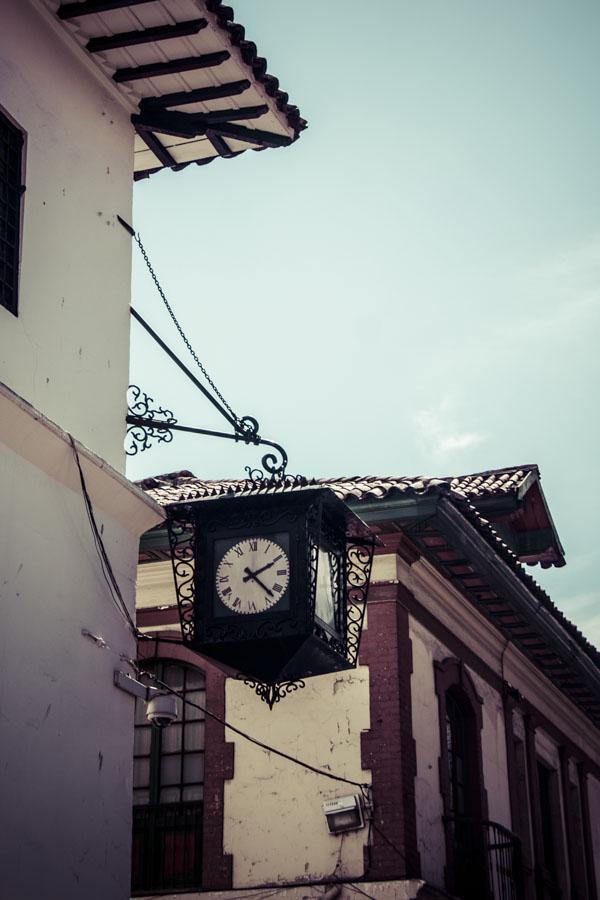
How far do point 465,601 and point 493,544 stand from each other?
1537mm

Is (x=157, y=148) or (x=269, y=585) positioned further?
(x=157, y=148)

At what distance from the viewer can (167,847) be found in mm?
14688

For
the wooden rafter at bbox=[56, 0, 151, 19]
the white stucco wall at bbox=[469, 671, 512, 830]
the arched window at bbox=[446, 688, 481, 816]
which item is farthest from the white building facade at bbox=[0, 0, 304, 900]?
the white stucco wall at bbox=[469, 671, 512, 830]

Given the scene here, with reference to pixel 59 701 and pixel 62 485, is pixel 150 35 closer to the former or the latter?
pixel 62 485

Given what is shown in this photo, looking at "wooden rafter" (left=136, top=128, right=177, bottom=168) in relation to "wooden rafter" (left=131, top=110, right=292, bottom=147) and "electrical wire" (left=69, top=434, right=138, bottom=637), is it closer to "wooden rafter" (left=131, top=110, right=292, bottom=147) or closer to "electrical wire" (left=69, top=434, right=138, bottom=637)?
"wooden rafter" (left=131, top=110, right=292, bottom=147)

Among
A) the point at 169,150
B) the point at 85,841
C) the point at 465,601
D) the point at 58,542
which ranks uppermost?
the point at 169,150

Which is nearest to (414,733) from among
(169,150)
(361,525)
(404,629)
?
(404,629)

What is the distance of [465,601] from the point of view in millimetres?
16750

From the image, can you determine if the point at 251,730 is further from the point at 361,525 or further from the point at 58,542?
the point at 58,542

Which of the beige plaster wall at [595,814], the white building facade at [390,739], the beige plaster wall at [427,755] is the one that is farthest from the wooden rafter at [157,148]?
the beige plaster wall at [595,814]

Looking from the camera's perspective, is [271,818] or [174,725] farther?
[174,725]

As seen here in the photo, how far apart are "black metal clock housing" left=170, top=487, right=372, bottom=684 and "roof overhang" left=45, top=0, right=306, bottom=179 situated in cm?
298

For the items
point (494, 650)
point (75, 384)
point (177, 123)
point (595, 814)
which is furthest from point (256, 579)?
point (595, 814)

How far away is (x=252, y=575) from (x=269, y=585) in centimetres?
15
